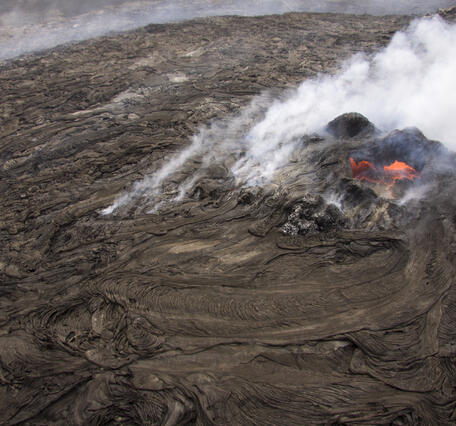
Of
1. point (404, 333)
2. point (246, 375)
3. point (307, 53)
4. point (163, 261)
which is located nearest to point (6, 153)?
point (163, 261)

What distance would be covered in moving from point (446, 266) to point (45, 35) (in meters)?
28.3

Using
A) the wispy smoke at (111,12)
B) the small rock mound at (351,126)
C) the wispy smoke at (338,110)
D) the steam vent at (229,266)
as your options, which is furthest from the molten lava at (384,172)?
the wispy smoke at (111,12)

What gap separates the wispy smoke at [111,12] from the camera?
2311cm

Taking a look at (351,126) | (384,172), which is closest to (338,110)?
(351,126)

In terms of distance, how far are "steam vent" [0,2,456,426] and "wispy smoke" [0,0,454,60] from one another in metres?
13.7

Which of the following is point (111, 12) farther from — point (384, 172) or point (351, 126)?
point (384, 172)

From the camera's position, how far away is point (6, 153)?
11922 millimetres

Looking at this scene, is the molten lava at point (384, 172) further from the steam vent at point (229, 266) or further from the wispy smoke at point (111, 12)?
the wispy smoke at point (111, 12)

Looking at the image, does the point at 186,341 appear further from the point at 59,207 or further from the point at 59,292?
the point at 59,207

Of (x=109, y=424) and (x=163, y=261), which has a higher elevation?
(x=163, y=261)

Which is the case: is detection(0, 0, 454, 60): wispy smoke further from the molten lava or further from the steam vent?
the molten lava

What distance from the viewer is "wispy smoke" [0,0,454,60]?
23109 mm

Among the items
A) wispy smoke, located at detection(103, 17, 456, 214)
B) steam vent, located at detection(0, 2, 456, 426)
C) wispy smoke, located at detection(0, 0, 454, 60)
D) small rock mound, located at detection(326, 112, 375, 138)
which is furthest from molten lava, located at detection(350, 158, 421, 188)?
wispy smoke, located at detection(0, 0, 454, 60)

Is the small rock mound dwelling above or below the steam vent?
above
